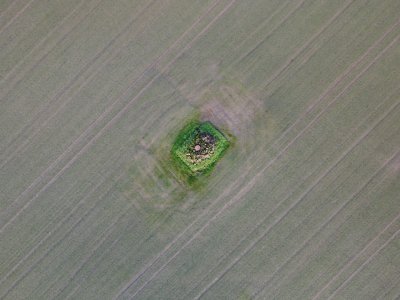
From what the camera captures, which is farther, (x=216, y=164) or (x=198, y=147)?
(x=216, y=164)

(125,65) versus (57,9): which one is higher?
(57,9)

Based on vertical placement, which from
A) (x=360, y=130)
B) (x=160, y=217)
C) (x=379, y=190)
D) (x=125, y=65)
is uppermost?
(x=125, y=65)

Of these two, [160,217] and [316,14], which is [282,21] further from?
[160,217]

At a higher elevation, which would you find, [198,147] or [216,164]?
[198,147]

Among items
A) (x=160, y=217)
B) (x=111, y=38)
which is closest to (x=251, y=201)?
(x=160, y=217)
